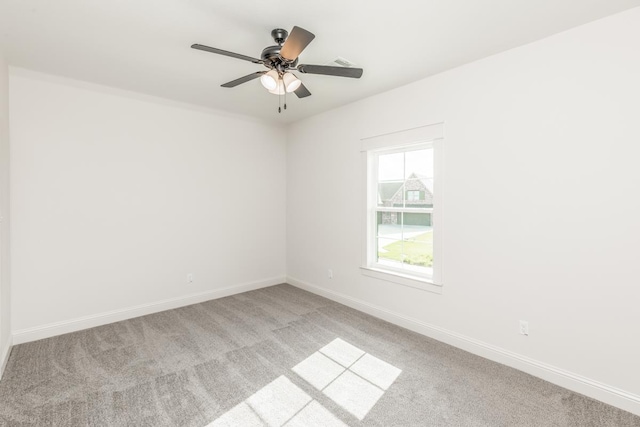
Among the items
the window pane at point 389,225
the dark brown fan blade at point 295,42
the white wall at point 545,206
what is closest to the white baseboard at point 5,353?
the dark brown fan blade at point 295,42

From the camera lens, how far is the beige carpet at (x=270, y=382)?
198 centimetres

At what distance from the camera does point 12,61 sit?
2.79 meters

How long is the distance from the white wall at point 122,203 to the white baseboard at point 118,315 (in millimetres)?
11

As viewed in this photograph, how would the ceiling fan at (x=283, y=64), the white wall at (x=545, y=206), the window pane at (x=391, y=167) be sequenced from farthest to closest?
the window pane at (x=391, y=167), the white wall at (x=545, y=206), the ceiling fan at (x=283, y=64)

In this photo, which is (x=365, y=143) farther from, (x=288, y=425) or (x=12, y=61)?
(x=12, y=61)

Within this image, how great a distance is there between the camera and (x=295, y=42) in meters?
1.85

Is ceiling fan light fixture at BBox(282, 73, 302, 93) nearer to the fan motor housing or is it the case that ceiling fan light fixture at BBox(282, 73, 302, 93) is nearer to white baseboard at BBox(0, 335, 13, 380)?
the fan motor housing

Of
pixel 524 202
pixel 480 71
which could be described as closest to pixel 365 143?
pixel 480 71

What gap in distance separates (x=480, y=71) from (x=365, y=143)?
145cm

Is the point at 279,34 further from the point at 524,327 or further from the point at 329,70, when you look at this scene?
the point at 524,327

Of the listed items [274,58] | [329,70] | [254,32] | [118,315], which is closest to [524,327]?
[329,70]

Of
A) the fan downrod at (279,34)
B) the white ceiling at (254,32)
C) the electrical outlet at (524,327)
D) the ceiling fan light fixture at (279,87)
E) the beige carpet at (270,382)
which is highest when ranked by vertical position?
the white ceiling at (254,32)

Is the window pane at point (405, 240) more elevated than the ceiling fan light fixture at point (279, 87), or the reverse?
the ceiling fan light fixture at point (279, 87)

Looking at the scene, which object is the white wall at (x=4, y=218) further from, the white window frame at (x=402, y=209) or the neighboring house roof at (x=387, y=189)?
the neighboring house roof at (x=387, y=189)
